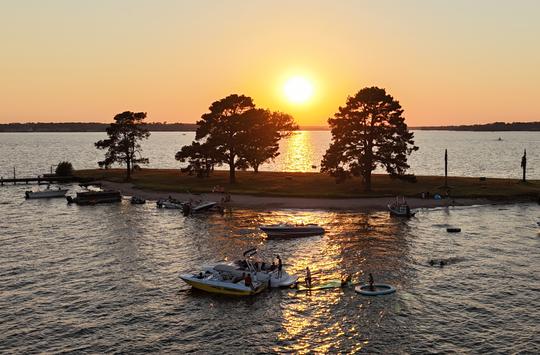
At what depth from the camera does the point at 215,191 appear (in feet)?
369

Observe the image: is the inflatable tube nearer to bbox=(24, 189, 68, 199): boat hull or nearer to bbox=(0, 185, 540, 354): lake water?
bbox=(0, 185, 540, 354): lake water

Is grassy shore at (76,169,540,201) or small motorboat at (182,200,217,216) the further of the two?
grassy shore at (76,169,540,201)

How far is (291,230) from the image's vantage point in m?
72.4

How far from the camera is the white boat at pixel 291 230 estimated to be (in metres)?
72.1

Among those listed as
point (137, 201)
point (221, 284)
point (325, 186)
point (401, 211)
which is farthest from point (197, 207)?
point (221, 284)

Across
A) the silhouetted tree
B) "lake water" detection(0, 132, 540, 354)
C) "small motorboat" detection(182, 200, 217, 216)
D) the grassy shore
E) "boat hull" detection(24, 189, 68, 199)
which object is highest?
the silhouetted tree

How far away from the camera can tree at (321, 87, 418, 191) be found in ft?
348

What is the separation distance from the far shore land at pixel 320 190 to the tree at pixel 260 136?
5834 millimetres

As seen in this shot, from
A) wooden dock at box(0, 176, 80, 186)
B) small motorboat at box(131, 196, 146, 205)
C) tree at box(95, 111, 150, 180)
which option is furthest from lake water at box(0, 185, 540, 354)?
wooden dock at box(0, 176, 80, 186)

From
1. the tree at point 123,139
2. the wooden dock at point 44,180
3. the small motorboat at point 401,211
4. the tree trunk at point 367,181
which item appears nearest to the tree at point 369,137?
the tree trunk at point 367,181

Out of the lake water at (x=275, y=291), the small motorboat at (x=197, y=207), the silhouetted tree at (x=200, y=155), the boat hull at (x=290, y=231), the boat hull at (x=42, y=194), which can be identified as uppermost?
the silhouetted tree at (x=200, y=155)

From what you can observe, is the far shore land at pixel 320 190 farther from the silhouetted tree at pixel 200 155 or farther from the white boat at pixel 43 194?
the white boat at pixel 43 194

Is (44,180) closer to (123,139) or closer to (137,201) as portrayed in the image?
(123,139)

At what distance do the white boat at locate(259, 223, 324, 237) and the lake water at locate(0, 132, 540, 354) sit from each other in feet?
5.41
